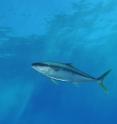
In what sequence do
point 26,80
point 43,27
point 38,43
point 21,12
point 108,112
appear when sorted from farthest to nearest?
point 108,112, point 26,80, point 38,43, point 43,27, point 21,12

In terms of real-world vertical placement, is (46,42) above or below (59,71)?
above

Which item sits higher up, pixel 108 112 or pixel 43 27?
pixel 108 112

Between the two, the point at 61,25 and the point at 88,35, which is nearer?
the point at 61,25

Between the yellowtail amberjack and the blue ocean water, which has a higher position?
the blue ocean water

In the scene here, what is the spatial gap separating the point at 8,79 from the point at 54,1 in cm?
2368

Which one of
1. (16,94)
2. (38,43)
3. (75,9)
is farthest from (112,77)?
(75,9)

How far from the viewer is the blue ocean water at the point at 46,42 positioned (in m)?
25.7

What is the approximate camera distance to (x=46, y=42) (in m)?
33.6

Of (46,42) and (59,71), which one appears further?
(46,42)

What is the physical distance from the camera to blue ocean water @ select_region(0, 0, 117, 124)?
25.7m

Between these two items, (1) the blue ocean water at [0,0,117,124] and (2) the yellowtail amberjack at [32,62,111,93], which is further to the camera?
(1) the blue ocean water at [0,0,117,124]

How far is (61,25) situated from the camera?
29734 mm

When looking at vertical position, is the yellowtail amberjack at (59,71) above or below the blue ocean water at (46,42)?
below

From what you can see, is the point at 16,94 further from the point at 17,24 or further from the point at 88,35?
the point at 17,24
